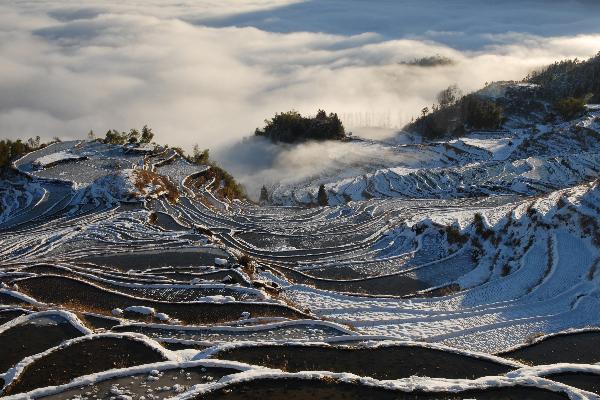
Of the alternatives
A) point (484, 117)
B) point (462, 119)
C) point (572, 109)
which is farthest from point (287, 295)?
point (462, 119)

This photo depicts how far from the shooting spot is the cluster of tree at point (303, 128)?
11706 centimetres

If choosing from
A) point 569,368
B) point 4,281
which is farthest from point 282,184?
point 569,368

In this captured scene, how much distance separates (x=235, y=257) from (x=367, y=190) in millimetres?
44955

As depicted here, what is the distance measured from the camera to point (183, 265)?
3397 centimetres

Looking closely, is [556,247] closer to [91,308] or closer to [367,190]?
[91,308]

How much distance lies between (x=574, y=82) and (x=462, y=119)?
37.7 metres

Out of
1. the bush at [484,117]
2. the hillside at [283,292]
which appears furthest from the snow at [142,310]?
the bush at [484,117]

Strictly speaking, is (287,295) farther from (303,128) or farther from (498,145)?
(303,128)

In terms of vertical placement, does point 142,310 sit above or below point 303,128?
below

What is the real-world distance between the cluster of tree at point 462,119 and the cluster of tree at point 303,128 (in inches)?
1109

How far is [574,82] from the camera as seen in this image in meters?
139

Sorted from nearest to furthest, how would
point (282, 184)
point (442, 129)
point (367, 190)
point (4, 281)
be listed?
point (4, 281) → point (367, 190) → point (282, 184) → point (442, 129)

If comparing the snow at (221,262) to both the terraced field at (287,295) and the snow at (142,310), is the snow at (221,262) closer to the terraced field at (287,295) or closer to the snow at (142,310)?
the terraced field at (287,295)

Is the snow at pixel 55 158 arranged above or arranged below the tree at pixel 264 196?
above
